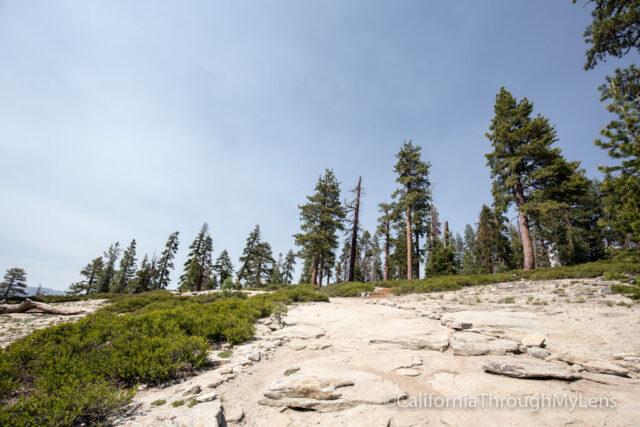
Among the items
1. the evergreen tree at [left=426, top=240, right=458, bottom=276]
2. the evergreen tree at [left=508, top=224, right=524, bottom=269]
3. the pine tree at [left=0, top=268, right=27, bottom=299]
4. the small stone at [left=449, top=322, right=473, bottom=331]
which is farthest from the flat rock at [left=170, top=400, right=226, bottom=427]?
the pine tree at [left=0, top=268, right=27, bottom=299]

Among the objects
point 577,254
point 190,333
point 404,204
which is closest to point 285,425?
point 190,333

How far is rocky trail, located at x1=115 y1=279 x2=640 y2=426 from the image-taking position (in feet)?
10.6

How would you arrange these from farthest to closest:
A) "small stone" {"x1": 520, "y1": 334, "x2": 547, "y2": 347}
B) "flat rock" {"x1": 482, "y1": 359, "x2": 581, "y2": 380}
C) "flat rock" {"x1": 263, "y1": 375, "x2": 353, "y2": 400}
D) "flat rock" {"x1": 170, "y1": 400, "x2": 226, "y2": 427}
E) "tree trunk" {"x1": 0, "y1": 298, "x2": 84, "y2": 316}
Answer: "tree trunk" {"x1": 0, "y1": 298, "x2": 84, "y2": 316} → "small stone" {"x1": 520, "y1": 334, "x2": 547, "y2": 347} → "flat rock" {"x1": 482, "y1": 359, "x2": 581, "y2": 380} → "flat rock" {"x1": 263, "y1": 375, "x2": 353, "y2": 400} → "flat rock" {"x1": 170, "y1": 400, "x2": 226, "y2": 427}

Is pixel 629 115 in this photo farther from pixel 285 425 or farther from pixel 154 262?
pixel 154 262

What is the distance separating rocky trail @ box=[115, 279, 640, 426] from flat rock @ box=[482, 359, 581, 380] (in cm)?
2

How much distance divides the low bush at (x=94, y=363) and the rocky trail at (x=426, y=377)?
44 centimetres

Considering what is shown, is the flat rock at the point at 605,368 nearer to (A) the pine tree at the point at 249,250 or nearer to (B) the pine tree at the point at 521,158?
(B) the pine tree at the point at 521,158

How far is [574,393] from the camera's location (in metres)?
3.49

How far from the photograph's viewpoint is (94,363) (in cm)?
456

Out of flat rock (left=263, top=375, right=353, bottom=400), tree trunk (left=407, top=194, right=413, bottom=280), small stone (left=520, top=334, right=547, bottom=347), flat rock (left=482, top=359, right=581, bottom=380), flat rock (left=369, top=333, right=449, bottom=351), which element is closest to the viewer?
flat rock (left=263, top=375, right=353, bottom=400)

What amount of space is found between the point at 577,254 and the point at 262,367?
35.3 metres

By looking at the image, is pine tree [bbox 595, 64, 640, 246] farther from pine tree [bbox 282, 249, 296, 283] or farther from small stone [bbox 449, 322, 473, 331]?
pine tree [bbox 282, 249, 296, 283]

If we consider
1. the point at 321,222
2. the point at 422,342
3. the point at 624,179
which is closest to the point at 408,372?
the point at 422,342

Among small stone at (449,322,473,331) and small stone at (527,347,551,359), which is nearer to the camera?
small stone at (527,347,551,359)
